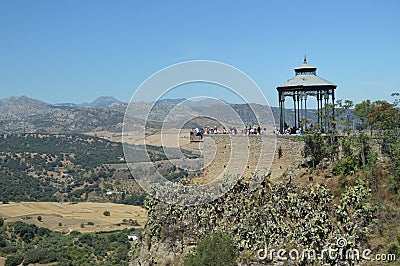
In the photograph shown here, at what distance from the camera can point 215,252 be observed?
19578mm

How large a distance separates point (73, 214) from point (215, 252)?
71.9m

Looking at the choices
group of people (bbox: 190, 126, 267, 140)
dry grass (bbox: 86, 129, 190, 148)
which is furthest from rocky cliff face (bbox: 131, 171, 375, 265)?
dry grass (bbox: 86, 129, 190, 148)

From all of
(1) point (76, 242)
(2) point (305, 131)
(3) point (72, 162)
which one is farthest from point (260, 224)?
(3) point (72, 162)

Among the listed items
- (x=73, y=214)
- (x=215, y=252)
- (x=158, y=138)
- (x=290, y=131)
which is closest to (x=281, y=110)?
(x=290, y=131)

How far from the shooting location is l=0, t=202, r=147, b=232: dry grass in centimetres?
7975

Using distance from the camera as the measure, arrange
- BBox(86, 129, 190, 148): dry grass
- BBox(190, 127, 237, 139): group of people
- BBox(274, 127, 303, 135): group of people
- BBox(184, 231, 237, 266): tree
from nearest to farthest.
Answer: BBox(184, 231, 237, 266): tree
BBox(274, 127, 303, 135): group of people
BBox(190, 127, 237, 139): group of people
BBox(86, 129, 190, 148): dry grass

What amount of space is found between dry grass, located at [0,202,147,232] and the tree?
58843 mm

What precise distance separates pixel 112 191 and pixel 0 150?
5099cm

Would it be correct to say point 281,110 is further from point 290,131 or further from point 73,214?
point 73,214

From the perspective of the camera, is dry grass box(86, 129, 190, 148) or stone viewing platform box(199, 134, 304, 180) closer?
stone viewing platform box(199, 134, 304, 180)

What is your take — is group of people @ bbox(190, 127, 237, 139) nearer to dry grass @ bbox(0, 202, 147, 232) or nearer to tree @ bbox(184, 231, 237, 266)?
tree @ bbox(184, 231, 237, 266)

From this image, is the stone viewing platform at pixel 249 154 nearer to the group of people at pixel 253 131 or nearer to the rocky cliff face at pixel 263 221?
the rocky cliff face at pixel 263 221

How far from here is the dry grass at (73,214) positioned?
79.8 m

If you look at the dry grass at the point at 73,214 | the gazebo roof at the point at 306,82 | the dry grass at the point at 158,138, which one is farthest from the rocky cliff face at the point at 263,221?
the dry grass at the point at 73,214
